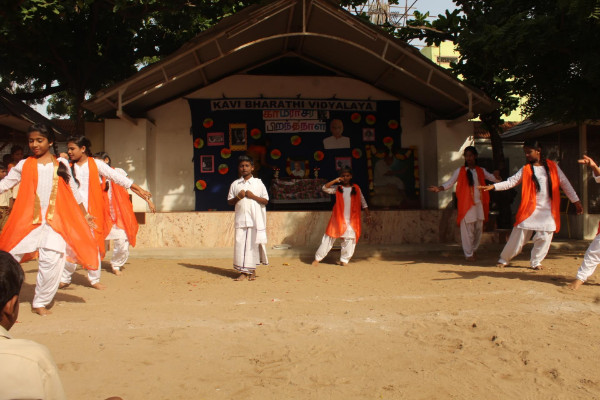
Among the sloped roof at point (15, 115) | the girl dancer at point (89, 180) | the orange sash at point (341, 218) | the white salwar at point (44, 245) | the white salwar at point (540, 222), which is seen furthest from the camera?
the sloped roof at point (15, 115)

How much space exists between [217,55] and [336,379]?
8.01 meters

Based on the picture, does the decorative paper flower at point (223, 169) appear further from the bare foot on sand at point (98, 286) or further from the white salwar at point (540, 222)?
the white salwar at point (540, 222)

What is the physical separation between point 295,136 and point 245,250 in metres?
5.08

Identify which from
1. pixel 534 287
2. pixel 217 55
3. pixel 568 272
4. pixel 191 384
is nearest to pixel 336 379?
pixel 191 384

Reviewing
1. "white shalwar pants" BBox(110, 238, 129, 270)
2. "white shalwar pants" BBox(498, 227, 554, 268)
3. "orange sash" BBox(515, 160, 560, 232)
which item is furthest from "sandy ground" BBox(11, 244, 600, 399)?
"orange sash" BBox(515, 160, 560, 232)

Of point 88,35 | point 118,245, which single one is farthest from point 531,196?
point 88,35

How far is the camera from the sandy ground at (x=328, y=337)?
3.47 meters

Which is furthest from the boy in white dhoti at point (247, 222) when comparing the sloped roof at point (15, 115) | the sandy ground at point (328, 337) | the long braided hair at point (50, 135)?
the sloped roof at point (15, 115)

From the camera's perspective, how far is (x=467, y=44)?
27.6 ft

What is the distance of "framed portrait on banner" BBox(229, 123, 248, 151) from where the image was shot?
465 inches

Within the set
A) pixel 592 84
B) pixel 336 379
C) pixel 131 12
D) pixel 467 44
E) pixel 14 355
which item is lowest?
pixel 336 379

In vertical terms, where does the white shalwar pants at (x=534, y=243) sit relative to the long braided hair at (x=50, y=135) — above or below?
below

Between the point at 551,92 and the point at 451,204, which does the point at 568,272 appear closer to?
the point at 551,92

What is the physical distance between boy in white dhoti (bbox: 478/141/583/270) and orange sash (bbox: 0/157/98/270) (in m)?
5.34
